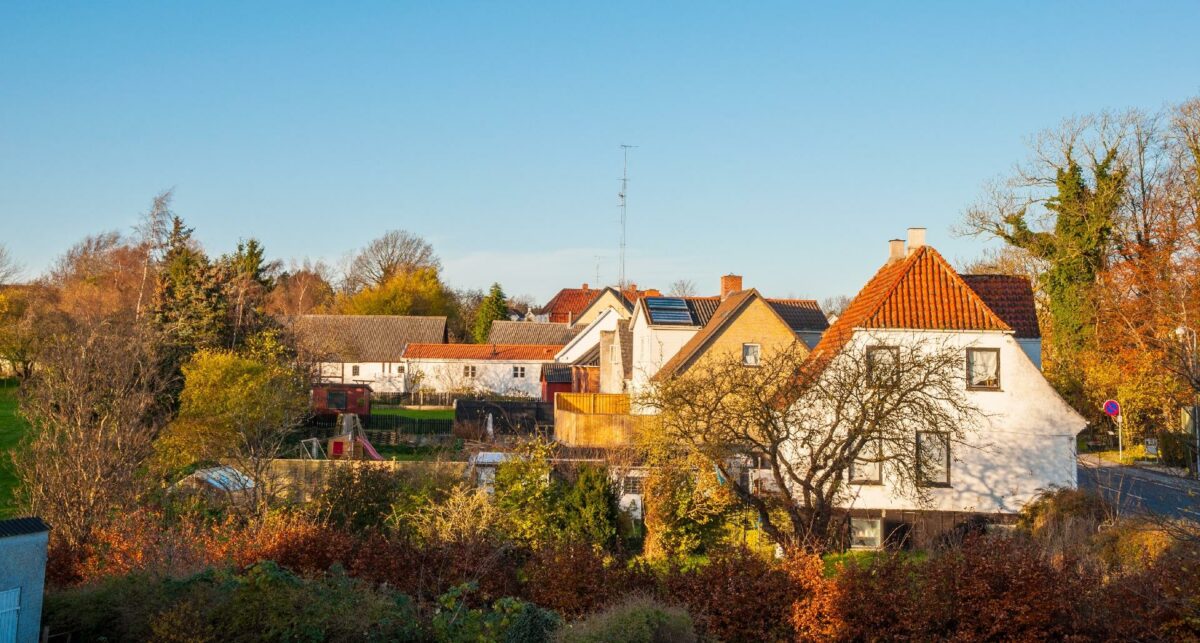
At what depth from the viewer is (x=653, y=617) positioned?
12.5 m

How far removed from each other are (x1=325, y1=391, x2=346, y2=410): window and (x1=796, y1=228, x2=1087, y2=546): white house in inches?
1056

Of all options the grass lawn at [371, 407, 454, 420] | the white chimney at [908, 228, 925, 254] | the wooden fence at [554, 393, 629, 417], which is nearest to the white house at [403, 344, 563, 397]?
the grass lawn at [371, 407, 454, 420]

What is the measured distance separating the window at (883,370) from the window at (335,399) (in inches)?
1171

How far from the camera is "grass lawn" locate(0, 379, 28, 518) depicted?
2625 cm

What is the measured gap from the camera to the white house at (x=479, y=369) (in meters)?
69.8

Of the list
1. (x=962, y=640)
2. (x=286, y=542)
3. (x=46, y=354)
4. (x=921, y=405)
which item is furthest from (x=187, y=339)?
(x=962, y=640)

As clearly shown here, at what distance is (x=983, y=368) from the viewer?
25062 mm

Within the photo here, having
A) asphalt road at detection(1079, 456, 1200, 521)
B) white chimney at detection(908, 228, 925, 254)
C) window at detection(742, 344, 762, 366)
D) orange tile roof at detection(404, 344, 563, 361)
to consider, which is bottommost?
asphalt road at detection(1079, 456, 1200, 521)

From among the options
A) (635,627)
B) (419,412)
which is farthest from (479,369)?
(635,627)

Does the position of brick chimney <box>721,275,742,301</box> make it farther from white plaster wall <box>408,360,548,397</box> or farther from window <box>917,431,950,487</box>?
white plaster wall <box>408,360,548,397</box>

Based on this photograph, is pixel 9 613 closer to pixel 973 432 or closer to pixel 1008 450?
pixel 973 432

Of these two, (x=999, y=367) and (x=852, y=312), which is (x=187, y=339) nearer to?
(x=852, y=312)

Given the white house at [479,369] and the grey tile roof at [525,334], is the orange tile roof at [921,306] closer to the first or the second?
the white house at [479,369]

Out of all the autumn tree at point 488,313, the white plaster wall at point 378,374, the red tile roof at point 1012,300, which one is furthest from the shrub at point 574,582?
the autumn tree at point 488,313
